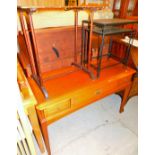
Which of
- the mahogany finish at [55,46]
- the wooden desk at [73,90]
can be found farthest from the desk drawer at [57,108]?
the mahogany finish at [55,46]

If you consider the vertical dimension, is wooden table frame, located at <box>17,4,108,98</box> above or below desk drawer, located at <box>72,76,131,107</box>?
above

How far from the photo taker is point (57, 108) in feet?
3.19

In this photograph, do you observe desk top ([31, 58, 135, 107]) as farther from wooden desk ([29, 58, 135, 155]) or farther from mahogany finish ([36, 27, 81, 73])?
mahogany finish ([36, 27, 81, 73])

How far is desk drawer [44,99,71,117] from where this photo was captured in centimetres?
94

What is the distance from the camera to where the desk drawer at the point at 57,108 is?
3.07 ft

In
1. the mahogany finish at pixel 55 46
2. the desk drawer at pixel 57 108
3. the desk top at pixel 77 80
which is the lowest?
the desk drawer at pixel 57 108

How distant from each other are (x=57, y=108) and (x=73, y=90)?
18cm

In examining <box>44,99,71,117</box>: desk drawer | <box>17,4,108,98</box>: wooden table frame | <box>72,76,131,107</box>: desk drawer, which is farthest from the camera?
<box>72,76,131,107</box>: desk drawer

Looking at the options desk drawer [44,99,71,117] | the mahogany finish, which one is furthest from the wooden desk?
the mahogany finish

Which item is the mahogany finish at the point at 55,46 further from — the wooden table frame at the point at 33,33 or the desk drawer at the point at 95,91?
the desk drawer at the point at 95,91

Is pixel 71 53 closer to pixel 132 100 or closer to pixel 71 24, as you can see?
pixel 71 24
